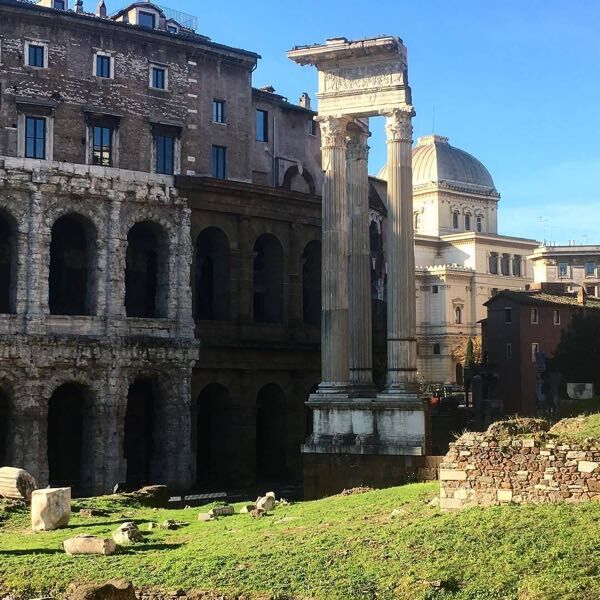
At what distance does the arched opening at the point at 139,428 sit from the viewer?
39656 mm

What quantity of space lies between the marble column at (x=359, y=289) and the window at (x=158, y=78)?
38.1 feet

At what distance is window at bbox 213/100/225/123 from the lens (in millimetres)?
41594

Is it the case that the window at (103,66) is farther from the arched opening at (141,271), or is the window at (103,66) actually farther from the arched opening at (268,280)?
the arched opening at (268,280)

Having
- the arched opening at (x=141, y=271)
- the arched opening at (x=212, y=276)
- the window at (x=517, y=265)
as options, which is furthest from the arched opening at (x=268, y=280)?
the window at (x=517, y=265)

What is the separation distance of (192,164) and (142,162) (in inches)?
86.5

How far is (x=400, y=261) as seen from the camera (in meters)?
30.0

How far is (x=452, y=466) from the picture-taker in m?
19.3

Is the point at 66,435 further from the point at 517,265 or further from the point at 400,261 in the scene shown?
the point at 517,265

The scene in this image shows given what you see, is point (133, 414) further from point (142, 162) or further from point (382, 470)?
point (382, 470)

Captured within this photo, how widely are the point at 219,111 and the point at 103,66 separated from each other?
207 inches

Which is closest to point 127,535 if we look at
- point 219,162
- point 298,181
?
point 219,162

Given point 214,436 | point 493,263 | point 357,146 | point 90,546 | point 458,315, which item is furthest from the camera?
point 493,263

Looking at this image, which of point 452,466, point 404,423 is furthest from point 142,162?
point 452,466

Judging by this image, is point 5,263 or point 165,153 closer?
point 5,263
